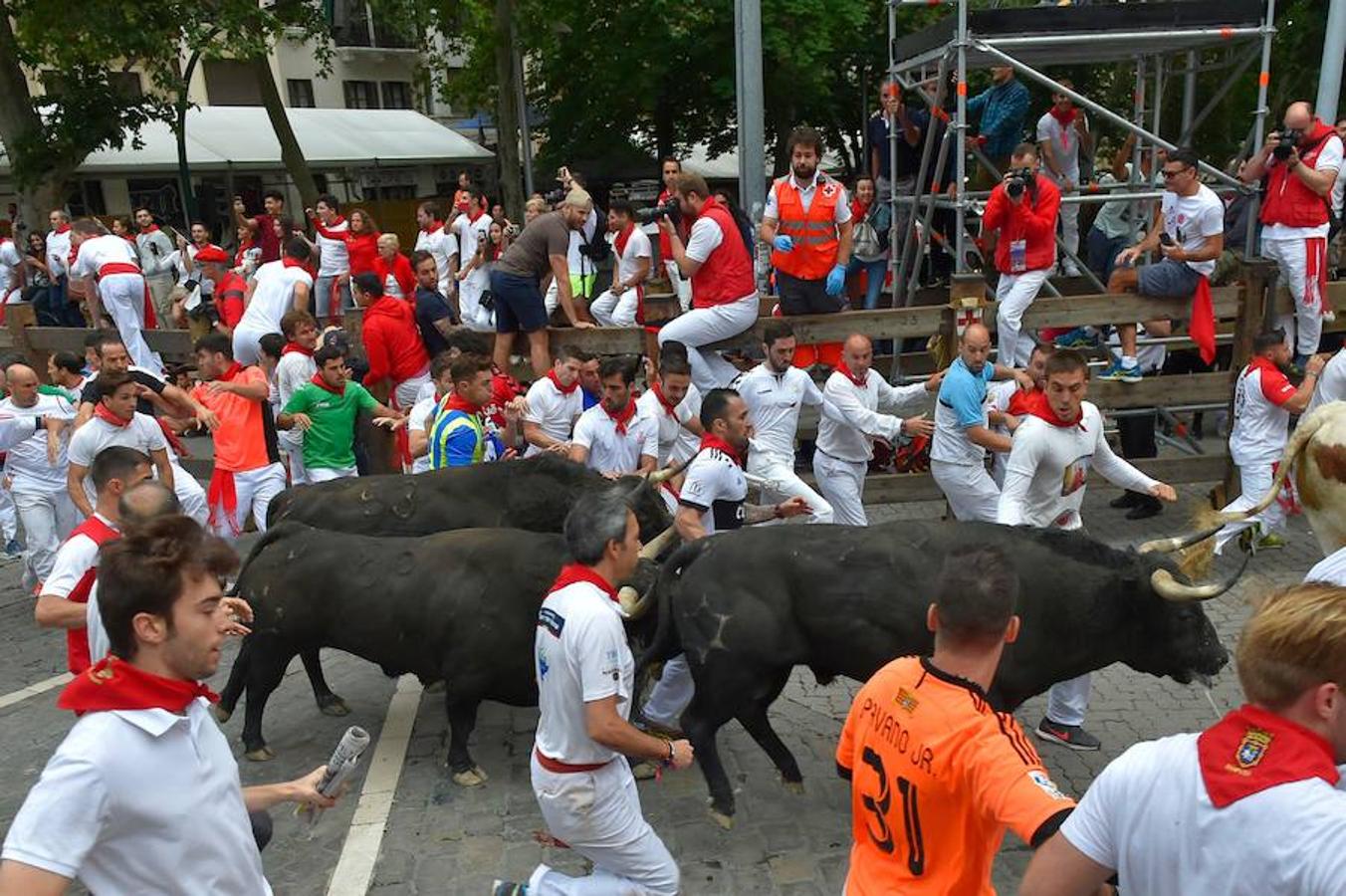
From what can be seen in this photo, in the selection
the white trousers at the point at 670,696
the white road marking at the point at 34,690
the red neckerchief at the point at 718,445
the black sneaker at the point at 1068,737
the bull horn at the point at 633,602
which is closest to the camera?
the bull horn at the point at 633,602

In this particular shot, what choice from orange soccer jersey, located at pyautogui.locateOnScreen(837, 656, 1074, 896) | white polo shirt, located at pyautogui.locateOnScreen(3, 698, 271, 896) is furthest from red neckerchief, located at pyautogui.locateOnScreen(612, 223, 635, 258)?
white polo shirt, located at pyautogui.locateOnScreen(3, 698, 271, 896)

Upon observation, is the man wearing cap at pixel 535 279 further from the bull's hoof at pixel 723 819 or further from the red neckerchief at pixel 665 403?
the bull's hoof at pixel 723 819

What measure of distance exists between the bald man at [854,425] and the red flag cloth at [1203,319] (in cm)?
236

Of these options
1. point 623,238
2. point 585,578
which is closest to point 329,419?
point 623,238

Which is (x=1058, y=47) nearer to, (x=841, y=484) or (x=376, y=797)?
(x=841, y=484)

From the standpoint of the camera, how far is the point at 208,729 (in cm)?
284

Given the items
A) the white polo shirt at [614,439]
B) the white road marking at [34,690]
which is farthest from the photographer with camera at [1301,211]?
the white road marking at [34,690]

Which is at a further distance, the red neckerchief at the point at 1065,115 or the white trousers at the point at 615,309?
the red neckerchief at the point at 1065,115

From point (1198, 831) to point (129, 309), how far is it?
12.3 meters

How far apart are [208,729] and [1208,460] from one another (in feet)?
27.3

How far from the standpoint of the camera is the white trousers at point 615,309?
994 cm

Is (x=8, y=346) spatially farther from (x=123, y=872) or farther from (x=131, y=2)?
(x=123, y=872)

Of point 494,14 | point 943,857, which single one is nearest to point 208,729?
point 943,857

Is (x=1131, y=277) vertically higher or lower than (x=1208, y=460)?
higher
